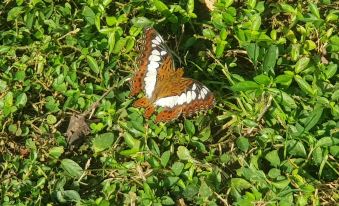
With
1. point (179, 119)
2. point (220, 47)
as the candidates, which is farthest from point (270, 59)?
point (179, 119)

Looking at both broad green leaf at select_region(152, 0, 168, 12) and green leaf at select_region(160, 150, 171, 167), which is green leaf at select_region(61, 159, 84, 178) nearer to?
green leaf at select_region(160, 150, 171, 167)

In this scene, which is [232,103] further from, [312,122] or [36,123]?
[36,123]

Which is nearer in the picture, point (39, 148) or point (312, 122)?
point (312, 122)

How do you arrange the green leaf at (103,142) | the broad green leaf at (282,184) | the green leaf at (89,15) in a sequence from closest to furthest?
1. the broad green leaf at (282,184)
2. the green leaf at (103,142)
3. the green leaf at (89,15)

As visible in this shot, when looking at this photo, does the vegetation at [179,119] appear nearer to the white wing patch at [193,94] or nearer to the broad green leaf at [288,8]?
the broad green leaf at [288,8]

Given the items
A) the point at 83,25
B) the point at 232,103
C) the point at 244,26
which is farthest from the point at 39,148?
the point at 244,26

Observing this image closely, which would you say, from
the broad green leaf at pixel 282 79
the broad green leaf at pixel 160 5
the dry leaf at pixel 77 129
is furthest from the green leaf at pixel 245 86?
the dry leaf at pixel 77 129

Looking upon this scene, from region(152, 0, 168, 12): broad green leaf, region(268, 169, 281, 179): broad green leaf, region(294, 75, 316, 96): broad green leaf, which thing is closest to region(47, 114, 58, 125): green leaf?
region(152, 0, 168, 12): broad green leaf
